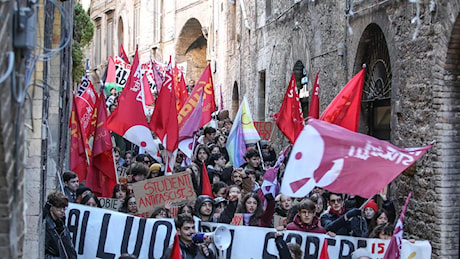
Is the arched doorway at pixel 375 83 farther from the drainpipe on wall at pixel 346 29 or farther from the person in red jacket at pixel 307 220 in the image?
the person in red jacket at pixel 307 220

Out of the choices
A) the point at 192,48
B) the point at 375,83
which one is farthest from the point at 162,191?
the point at 192,48

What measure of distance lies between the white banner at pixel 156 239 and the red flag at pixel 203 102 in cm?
471

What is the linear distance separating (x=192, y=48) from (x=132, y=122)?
2435cm

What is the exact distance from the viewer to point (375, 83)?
46.3ft

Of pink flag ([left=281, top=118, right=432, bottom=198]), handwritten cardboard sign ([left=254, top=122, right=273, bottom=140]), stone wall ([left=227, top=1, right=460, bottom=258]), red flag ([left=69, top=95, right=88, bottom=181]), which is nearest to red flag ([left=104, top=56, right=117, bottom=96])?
handwritten cardboard sign ([left=254, top=122, right=273, bottom=140])

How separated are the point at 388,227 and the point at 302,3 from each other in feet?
36.5

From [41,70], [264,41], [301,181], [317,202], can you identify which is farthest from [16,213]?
[264,41]

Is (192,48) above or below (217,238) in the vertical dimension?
above

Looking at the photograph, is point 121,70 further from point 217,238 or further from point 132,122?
point 217,238

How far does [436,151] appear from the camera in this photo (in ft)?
36.3

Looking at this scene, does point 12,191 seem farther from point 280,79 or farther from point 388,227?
point 280,79

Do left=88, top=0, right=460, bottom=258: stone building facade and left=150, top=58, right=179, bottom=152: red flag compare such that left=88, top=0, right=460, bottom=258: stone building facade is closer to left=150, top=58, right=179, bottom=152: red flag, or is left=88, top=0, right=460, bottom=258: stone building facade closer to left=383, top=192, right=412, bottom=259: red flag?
left=150, top=58, right=179, bottom=152: red flag

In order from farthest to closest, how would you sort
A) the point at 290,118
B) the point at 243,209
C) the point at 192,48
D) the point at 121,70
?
1. the point at 192,48
2. the point at 121,70
3. the point at 290,118
4. the point at 243,209

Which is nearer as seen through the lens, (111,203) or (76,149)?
(111,203)
